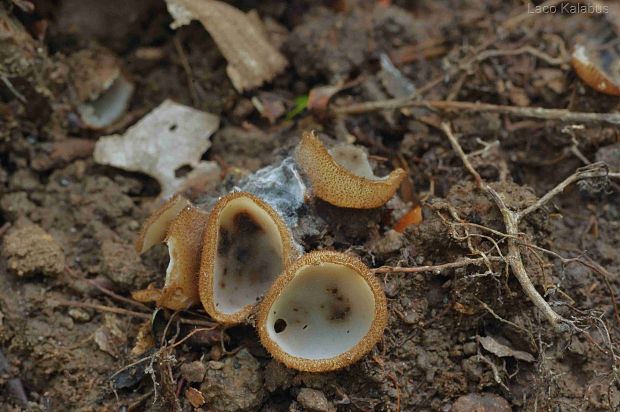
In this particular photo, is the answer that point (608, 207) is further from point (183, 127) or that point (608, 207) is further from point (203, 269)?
point (183, 127)

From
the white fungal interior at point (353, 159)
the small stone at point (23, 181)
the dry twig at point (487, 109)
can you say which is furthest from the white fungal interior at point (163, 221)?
the dry twig at point (487, 109)

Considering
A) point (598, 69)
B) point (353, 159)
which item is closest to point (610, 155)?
point (598, 69)

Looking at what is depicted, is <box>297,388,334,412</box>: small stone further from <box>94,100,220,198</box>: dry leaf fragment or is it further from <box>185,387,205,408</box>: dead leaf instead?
<box>94,100,220,198</box>: dry leaf fragment

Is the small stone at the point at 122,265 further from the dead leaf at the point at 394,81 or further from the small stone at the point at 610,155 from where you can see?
the small stone at the point at 610,155

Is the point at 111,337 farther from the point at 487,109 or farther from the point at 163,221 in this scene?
the point at 487,109

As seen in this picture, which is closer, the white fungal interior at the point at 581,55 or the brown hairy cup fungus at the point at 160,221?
the brown hairy cup fungus at the point at 160,221

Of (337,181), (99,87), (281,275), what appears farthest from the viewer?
(99,87)
